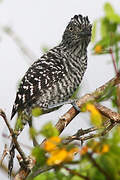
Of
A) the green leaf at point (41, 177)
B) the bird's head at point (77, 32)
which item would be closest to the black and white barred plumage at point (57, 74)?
the bird's head at point (77, 32)

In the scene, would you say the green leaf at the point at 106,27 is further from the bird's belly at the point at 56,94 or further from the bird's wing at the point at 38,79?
the bird's belly at the point at 56,94

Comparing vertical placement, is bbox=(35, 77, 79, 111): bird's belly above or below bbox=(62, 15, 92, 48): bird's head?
below

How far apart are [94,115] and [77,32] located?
3345 millimetres

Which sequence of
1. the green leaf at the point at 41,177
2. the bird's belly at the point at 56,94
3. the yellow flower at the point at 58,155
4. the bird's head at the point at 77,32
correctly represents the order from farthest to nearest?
the bird's head at the point at 77,32
the bird's belly at the point at 56,94
the green leaf at the point at 41,177
the yellow flower at the point at 58,155

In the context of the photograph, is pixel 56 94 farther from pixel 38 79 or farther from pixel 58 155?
pixel 58 155

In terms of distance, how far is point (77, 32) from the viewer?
4164 millimetres

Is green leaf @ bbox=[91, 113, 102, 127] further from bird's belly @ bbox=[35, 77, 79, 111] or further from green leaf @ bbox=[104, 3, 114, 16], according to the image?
bird's belly @ bbox=[35, 77, 79, 111]

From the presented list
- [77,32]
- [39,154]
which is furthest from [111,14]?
[77,32]

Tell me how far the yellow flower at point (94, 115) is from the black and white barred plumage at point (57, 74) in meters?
2.57

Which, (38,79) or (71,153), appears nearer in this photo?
(71,153)

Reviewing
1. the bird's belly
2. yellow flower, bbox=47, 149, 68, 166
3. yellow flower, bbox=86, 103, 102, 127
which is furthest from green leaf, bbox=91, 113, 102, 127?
the bird's belly

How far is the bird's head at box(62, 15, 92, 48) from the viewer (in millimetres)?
3924

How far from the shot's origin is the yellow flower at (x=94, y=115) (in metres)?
0.88

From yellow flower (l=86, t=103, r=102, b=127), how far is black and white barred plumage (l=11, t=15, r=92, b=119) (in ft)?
8.44
